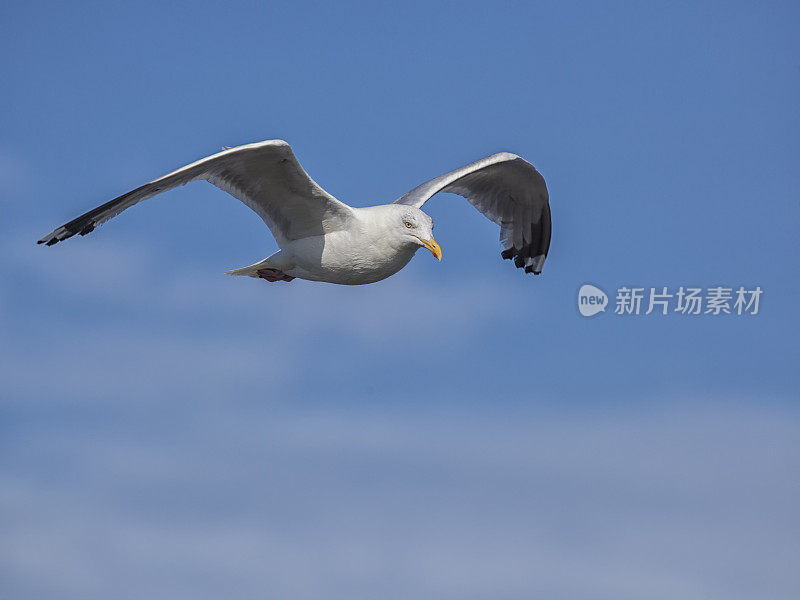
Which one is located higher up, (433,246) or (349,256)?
(433,246)

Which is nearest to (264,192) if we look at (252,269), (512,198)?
(252,269)

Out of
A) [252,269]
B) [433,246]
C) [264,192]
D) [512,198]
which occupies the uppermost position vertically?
[512,198]

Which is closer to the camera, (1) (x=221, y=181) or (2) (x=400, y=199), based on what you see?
(1) (x=221, y=181)

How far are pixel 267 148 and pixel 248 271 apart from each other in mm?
2552

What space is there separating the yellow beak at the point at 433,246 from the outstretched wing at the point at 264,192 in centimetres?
112

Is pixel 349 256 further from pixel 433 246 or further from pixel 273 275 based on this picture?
pixel 273 275

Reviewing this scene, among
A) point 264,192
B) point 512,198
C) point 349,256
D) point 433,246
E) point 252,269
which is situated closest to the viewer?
point 433,246

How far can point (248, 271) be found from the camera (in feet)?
48.2

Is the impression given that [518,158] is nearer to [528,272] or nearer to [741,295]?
[528,272]

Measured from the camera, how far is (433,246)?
13117 mm

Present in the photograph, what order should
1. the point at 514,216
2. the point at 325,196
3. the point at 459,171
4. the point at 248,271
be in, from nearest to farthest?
the point at 325,196, the point at 248,271, the point at 459,171, the point at 514,216

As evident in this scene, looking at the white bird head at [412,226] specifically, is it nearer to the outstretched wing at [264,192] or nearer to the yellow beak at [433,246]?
the yellow beak at [433,246]

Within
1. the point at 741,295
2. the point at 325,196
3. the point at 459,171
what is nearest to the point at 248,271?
the point at 325,196

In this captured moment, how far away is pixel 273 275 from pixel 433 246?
8.86 feet
